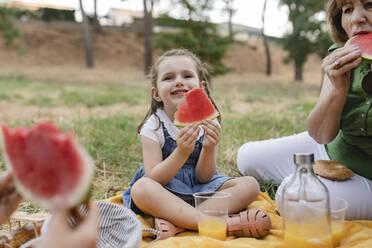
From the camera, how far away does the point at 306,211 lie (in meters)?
1.68

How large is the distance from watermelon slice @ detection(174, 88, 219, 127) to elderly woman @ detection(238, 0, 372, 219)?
2.18ft

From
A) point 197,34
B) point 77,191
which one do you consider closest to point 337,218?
point 77,191

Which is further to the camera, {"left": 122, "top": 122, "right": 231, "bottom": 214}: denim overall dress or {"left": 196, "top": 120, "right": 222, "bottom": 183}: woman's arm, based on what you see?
{"left": 122, "top": 122, "right": 231, "bottom": 214}: denim overall dress

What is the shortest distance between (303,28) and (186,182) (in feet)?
51.2

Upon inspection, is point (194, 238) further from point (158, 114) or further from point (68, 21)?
point (68, 21)

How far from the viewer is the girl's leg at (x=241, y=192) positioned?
88.2 inches

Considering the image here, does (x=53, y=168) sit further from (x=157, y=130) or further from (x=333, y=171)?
(x=333, y=171)

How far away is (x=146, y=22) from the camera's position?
17.8 metres

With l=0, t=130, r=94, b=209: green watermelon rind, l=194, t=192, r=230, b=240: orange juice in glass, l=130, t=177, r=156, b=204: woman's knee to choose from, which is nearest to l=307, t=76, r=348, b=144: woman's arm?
l=194, t=192, r=230, b=240: orange juice in glass

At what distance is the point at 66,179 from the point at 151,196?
3.99 feet

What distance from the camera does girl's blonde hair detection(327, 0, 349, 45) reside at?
2434 mm

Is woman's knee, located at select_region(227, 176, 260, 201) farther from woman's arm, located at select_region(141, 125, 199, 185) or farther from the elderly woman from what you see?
woman's arm, located at select_region(141, 125, 199, 185)

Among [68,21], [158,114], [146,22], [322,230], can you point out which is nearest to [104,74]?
[146,22]

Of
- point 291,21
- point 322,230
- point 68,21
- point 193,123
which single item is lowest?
point 322,230
